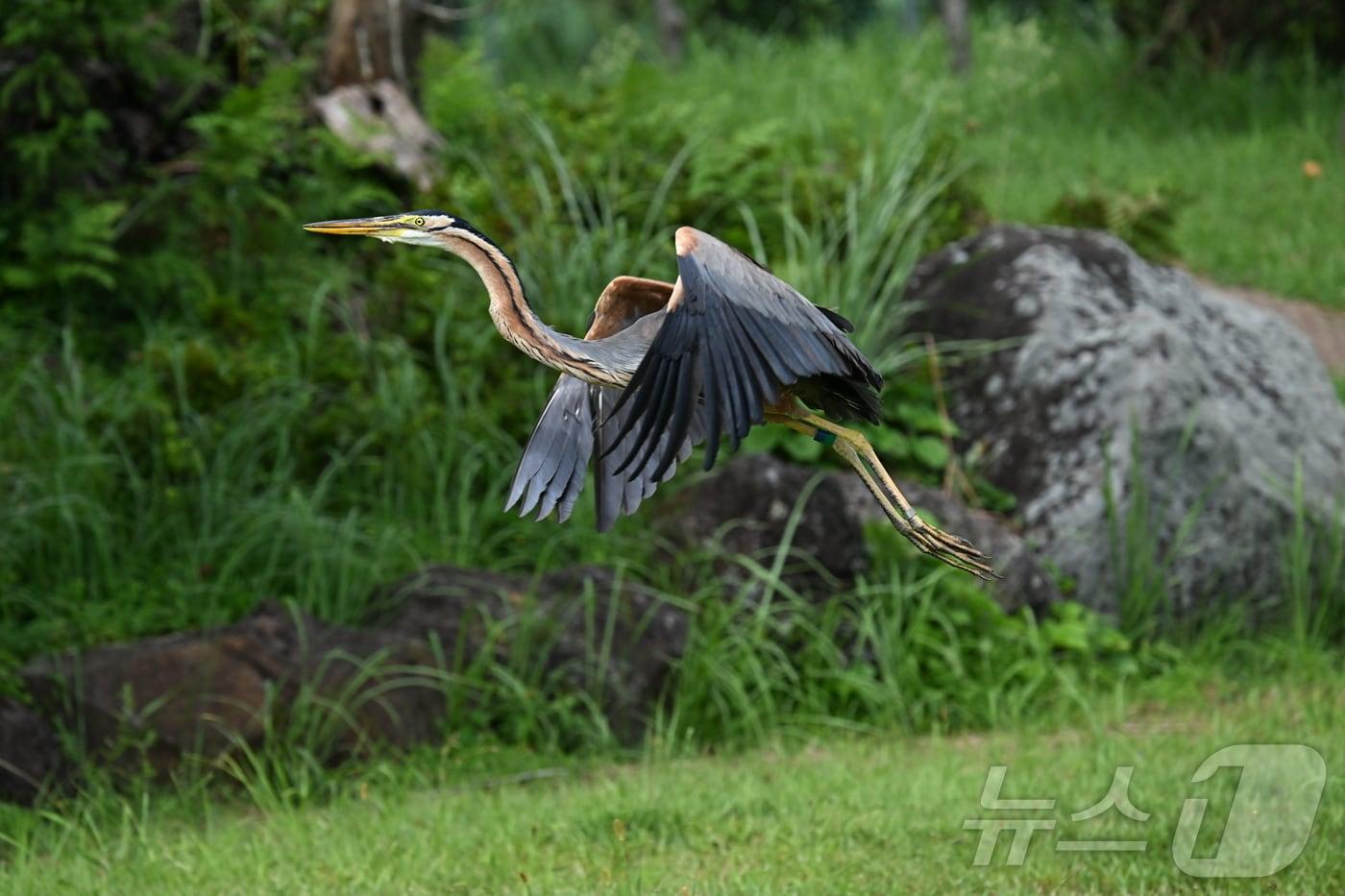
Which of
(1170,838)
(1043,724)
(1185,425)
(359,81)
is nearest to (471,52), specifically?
(359,81)

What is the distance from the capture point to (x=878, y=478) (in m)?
3.30

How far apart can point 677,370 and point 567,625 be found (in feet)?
11.7

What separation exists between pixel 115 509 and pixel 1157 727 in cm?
409

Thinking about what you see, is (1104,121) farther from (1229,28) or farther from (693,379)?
(693,379)

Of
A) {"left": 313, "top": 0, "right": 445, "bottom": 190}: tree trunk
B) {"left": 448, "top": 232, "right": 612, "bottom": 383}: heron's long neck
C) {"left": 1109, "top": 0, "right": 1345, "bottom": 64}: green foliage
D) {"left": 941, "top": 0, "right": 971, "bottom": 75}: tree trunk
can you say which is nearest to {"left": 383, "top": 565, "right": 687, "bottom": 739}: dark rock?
{"left": 313, "top": 0, "right": 445, "bottom": 190}: tree trunk

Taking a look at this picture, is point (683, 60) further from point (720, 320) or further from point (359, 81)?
point (720, 320)

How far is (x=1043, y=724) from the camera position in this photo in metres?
6.28

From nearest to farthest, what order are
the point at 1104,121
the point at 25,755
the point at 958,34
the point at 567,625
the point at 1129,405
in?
the point at 25,755 < the point at 567,625 < the point at 1129,405 < the point at 1104,121 < the point at 958,34

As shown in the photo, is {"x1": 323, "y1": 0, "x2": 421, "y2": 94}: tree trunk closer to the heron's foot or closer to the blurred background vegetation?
the blurred background vegetation

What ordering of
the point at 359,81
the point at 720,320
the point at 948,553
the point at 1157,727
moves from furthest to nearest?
1. the point at 359,81
2. the point at 1157,727
3. the point at 948,553
4. the point at 720,320
